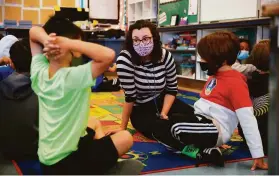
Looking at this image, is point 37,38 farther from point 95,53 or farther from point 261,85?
point 261,85

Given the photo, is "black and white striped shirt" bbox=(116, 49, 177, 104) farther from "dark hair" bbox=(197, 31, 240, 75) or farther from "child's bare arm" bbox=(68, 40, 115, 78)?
"child's bare arm" bbox=(68, 40, 115, 78)

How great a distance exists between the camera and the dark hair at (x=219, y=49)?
1690 millimetres

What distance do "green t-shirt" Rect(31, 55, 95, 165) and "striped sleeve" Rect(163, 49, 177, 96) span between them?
3.71 ft

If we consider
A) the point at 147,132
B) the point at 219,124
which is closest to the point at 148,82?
the point at 147,132

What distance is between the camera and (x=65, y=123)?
1192 mm

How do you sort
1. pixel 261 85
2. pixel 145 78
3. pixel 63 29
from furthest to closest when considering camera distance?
pixel 145 78 < pixel 261 85 < pixel 63 29

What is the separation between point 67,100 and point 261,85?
4.07 feet

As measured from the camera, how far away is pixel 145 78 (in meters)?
2.24

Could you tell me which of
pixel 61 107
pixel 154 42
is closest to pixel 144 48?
pixel 154 42

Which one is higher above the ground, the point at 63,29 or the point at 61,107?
the point at 63,29

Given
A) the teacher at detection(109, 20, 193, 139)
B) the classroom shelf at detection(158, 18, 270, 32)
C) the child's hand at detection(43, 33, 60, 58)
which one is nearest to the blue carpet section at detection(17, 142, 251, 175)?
the teacher at detection(109, 20, 193, 139)

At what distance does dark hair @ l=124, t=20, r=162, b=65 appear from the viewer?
2121 mm

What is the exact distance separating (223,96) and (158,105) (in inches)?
27.3

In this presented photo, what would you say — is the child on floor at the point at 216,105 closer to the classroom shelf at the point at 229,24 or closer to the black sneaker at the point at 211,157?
the black sneaker at the point at 211,157
